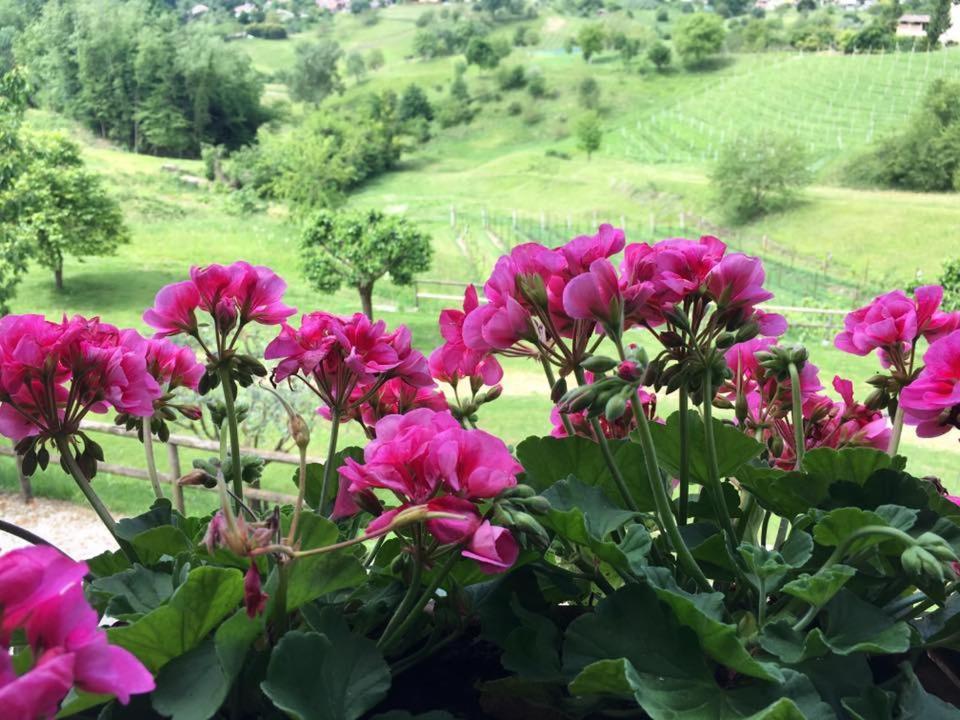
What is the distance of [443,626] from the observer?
13.2 inches

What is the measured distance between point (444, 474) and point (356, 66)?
11.6m

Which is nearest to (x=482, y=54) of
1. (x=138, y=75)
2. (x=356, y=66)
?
(x=356, y=66)

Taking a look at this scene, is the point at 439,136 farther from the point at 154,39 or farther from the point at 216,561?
the point at 216,561

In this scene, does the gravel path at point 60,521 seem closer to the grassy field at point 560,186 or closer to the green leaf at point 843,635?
the grassy field at point 560,186

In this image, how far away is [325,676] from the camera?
28 centimetres

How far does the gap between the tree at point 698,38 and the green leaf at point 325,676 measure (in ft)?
34.2

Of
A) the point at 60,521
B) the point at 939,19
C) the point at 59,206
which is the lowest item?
the point at 60,521

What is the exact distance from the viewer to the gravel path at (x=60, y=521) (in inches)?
178

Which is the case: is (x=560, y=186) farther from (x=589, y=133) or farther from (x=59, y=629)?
(x=59, y=629)

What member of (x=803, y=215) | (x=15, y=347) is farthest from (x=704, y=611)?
(x=803, y=215)

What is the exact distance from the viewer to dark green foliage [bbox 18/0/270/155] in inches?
342

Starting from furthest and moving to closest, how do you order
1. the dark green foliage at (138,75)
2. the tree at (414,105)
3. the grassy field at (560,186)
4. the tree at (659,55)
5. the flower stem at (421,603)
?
the tree at (414,105)
the tree at (659,55)
the dark green foliage at (138,75)
the grassy field at (560,186)
the flower stem at (421,603)

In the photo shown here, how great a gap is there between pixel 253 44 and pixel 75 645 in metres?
11.4

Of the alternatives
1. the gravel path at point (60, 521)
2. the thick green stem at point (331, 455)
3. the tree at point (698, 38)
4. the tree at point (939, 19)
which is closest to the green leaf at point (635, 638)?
the thick green stem at point (331, 455)
